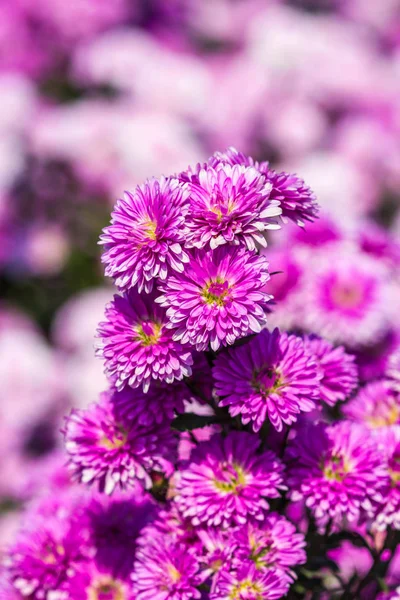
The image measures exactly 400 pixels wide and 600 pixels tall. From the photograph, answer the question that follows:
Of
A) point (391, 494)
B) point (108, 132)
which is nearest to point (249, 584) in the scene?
point (391, 494)

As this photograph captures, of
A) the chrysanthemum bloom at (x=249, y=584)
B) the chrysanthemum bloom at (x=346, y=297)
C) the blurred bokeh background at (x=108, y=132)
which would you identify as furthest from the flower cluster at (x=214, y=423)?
the blurred bokeh background at (x=108, y=132)

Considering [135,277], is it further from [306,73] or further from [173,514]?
[306,73]

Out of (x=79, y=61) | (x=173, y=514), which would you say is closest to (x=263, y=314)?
(x=173, y=514)

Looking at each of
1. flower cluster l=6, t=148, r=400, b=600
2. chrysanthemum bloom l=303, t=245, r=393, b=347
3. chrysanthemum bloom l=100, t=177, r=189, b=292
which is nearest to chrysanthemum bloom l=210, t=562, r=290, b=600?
flower cluster l=6, t=148, r=400, b=600

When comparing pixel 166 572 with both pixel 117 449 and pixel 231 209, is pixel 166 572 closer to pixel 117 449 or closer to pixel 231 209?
pixel 117 449

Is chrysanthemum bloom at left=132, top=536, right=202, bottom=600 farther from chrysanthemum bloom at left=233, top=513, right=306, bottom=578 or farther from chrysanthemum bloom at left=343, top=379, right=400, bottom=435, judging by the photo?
chrysanthemum bloom at left=343, top=379, right=400, bottom=435
